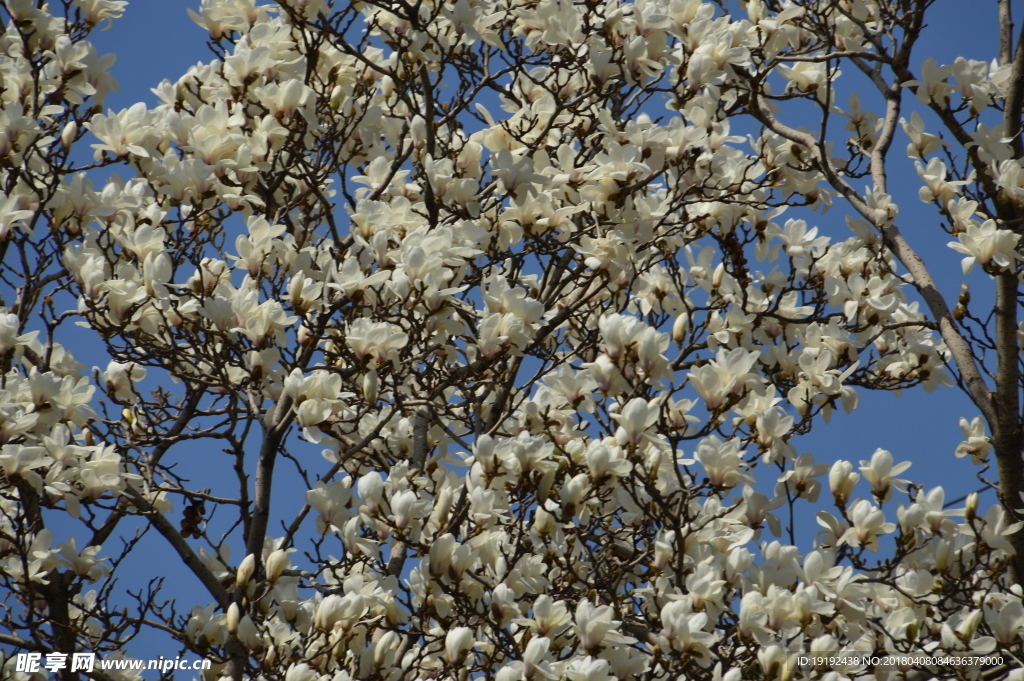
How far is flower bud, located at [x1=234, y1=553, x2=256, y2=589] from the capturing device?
3.46 meters

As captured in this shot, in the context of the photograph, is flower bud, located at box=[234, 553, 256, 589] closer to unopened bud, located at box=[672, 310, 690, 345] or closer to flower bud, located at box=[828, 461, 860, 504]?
unopened bud, located at box=[672, 310, 690, 345]

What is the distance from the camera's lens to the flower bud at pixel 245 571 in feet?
11.4

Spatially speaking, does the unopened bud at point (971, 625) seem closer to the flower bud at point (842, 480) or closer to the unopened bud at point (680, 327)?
the flower bud at point (842, 480)

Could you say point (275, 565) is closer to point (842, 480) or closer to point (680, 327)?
point (680, 327)

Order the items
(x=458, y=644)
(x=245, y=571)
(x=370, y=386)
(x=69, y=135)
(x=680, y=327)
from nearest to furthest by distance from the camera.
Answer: (x=458, y=644)
(x=370, y=386)
(x=245, y=571)
(x=680, y=327)
(x=69, y=135)

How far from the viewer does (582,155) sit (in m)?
4.33

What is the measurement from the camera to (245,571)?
3.46 meters

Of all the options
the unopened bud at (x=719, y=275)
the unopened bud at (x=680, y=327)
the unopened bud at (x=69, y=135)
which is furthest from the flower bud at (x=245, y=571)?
the unopened bud at (x=719, y=275)

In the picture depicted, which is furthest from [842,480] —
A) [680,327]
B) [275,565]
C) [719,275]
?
[275,565]

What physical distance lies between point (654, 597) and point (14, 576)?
2.40 metres

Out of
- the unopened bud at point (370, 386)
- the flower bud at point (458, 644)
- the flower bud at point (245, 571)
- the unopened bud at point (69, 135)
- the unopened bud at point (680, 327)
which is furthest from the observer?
the unopened bud at point (69, 135)

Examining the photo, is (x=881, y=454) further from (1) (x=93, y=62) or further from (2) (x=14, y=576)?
(1) (x=93, y=62)

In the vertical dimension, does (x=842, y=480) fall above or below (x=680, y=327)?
below

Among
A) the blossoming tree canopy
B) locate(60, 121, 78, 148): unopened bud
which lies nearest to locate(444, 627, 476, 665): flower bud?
the blossoming tree canopy
